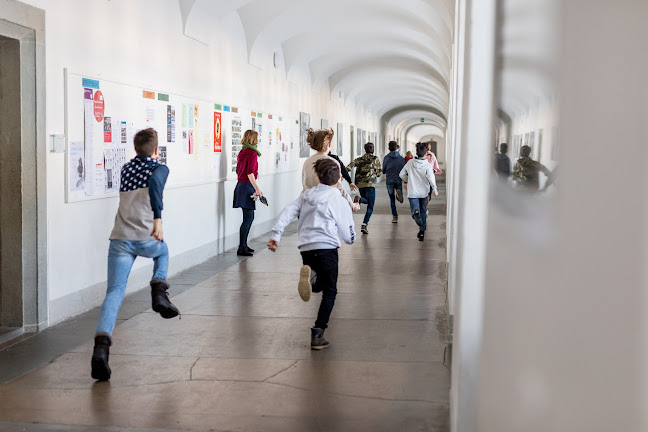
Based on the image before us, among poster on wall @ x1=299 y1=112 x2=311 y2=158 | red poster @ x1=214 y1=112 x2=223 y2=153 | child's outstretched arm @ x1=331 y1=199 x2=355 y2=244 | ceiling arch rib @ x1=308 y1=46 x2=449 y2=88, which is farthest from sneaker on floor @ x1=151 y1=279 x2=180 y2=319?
ceiling arch rib @ x1=308 y1=46 x2=449 y2=88

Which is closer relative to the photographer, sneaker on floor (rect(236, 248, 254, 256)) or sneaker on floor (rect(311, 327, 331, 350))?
sneaker on floor (rect(311, 327, 331, 350))

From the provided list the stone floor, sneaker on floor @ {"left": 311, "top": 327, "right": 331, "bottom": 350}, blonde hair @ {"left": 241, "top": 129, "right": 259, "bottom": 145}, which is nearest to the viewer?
the stone floor

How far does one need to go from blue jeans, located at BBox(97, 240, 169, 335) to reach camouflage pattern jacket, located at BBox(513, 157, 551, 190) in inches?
153

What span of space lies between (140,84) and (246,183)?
303 cm

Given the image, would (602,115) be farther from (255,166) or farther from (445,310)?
(255,166)

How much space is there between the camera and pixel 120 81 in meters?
7.86

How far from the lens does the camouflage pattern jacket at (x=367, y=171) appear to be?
14016 millimetres

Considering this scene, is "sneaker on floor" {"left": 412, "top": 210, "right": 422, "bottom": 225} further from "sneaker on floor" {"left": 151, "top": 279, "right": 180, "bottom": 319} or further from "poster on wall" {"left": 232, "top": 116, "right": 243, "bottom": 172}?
"sneaker on floor" {"left": 151, "top": 279, "right": 180, "bottom": 319}

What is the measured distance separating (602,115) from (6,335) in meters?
6.01

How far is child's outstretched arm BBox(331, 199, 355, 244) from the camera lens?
5844 millimetres

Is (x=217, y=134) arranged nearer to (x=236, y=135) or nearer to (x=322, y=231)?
(x=236, y=135)

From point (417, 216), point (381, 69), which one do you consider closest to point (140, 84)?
point (417, 216)

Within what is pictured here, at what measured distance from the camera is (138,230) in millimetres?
5141

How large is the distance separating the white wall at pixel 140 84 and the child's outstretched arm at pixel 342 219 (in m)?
2.36
